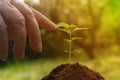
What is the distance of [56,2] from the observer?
5.32 ft

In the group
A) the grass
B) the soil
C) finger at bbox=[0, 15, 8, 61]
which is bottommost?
the grass

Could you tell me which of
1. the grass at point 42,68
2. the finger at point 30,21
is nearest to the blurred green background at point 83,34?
the grass at point 42,68

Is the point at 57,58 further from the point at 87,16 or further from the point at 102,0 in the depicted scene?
the point at 102,0

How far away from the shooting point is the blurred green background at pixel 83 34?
1.56 meters

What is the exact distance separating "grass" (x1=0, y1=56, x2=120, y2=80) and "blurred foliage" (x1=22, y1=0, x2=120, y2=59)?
83mm

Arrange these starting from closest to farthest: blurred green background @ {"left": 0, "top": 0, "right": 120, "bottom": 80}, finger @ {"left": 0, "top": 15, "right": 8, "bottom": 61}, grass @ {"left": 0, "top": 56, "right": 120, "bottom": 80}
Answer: finger @ {"left": 0, "top": 15, "right": 8, "bottom": 61} < grass @ {"left": 0, "top": 56, "right": 120, "bottom": 80} < blurred green background @ {"left": 0, "top": 0, "right": 120, "bottom": 80}

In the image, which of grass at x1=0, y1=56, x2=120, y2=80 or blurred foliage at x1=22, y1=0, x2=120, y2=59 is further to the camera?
blurred foliage at x1=22, y1=0, x2=120, y2=59

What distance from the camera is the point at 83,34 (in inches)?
64.0

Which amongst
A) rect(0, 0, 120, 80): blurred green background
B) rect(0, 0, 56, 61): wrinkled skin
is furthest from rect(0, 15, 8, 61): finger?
rect(0, 0, 120, 80): blurred green background

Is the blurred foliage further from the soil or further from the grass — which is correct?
the soil

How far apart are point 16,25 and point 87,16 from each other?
3.60 ft

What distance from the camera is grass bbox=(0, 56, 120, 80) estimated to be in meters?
1.37

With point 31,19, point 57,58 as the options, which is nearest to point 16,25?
point 31,19

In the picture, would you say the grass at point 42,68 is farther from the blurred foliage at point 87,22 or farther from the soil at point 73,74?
the soil at point 73,74
